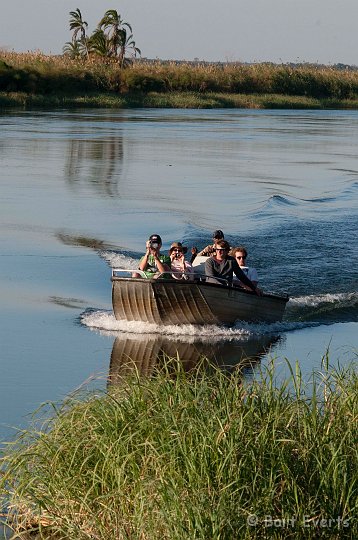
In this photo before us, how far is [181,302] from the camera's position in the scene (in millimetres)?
16000

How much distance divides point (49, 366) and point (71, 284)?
563 centimetres

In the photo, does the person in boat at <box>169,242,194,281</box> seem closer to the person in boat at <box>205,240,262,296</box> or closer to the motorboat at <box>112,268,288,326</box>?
the motorboat at <box>112,268,288,326</box>

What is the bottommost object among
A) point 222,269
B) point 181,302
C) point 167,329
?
point 167,329

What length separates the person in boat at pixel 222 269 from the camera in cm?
1602

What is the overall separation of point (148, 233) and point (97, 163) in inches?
588

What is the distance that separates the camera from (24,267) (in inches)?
797

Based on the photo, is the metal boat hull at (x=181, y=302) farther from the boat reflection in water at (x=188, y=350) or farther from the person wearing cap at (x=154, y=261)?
the boat reflection in water at (x=188, y=350)

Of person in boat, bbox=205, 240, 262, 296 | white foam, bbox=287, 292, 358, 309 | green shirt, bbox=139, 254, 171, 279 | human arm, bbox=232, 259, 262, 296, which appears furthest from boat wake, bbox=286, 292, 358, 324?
green shirt, bbox=139, 254, 171, 279

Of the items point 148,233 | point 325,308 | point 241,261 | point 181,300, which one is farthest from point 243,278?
point 148,233

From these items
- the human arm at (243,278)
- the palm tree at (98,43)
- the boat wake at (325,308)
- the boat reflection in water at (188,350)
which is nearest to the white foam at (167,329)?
the boat reflection in water at (188,350)

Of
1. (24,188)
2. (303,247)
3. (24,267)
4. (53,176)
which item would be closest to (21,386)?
(24,267)

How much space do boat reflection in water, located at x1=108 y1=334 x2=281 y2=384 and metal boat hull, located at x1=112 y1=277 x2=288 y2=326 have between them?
366mm

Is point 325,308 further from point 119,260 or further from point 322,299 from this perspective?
point 119,260

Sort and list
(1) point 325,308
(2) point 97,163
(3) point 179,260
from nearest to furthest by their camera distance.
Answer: (3) point 179,260
(1) point 325,308
(2) point 97,163
